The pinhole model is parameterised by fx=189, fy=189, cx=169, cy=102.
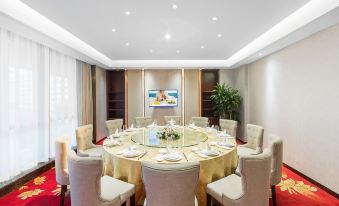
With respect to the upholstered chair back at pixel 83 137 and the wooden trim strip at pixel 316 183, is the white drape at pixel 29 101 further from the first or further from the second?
the wooden trim strip at pixel 316 183

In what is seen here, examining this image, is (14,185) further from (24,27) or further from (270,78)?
(270,78)

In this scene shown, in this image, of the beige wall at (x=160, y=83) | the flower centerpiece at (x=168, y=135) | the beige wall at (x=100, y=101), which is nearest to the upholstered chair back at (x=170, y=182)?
the flower centerpiece at (x=168, y=135)

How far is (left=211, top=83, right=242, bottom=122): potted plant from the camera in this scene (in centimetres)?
656

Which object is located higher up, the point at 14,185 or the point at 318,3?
the point at 318,3

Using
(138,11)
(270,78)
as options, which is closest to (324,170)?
(270,78)

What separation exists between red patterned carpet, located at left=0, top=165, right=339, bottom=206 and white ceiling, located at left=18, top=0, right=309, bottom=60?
9.48 feet

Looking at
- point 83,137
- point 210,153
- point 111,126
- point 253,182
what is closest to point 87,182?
point 210,153

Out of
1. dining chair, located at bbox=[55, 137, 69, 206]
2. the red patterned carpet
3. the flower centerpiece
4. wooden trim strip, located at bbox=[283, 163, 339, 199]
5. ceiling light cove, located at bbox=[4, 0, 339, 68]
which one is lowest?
the red patterned carpet

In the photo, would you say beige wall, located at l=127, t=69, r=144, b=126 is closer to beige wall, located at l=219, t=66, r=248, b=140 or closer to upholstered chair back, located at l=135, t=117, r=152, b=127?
upholstered chair back, located at l=135, t=117, r=152, b=127

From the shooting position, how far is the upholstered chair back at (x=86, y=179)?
1.88 m

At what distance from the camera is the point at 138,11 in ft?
9.63

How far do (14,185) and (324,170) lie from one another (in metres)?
5.29

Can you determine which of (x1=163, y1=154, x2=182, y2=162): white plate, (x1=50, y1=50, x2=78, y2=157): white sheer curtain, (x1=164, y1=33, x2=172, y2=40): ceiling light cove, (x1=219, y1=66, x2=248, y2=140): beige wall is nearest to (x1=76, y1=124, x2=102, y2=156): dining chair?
(x1=50, y1=50, x2=78, y2=157): white sheer curtain

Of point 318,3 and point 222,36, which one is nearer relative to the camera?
point 318,3
